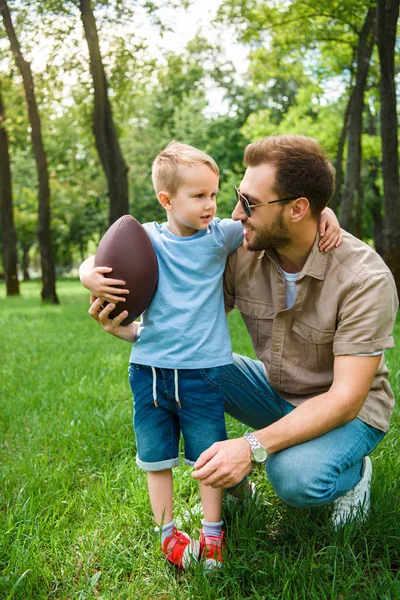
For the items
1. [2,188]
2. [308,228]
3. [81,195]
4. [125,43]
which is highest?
[125,43]

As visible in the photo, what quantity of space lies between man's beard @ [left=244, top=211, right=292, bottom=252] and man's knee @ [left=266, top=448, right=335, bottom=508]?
885 millimetres

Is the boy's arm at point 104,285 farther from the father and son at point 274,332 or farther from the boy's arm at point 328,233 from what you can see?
the boy's arm at point 328,233

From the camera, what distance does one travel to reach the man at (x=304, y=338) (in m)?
2.37

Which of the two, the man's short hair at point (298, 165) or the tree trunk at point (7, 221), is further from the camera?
the tree trunk at point (7, 221)

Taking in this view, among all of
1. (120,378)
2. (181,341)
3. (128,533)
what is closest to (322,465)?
(181,341)

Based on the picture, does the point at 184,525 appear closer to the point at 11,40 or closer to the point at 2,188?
the point at 11,40

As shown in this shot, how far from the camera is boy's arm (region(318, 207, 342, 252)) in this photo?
2.63 metres

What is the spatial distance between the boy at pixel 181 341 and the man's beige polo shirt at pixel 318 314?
18cm

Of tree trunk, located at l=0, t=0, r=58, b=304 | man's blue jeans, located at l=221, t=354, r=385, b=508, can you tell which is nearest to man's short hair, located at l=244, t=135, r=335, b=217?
man's blue jeans, located at l=221, t=354, r=385, b=508

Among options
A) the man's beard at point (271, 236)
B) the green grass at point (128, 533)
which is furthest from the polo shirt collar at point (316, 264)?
→ the green grass at point (128, 533)

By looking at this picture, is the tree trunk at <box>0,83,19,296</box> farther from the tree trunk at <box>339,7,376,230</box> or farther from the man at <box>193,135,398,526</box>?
the man at <box>193,135,398,526</box>

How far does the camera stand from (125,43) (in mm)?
12695

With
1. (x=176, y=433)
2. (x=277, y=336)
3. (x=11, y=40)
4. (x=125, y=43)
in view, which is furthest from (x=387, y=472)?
(x=11, y=40)

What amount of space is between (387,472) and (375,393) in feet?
1.70
